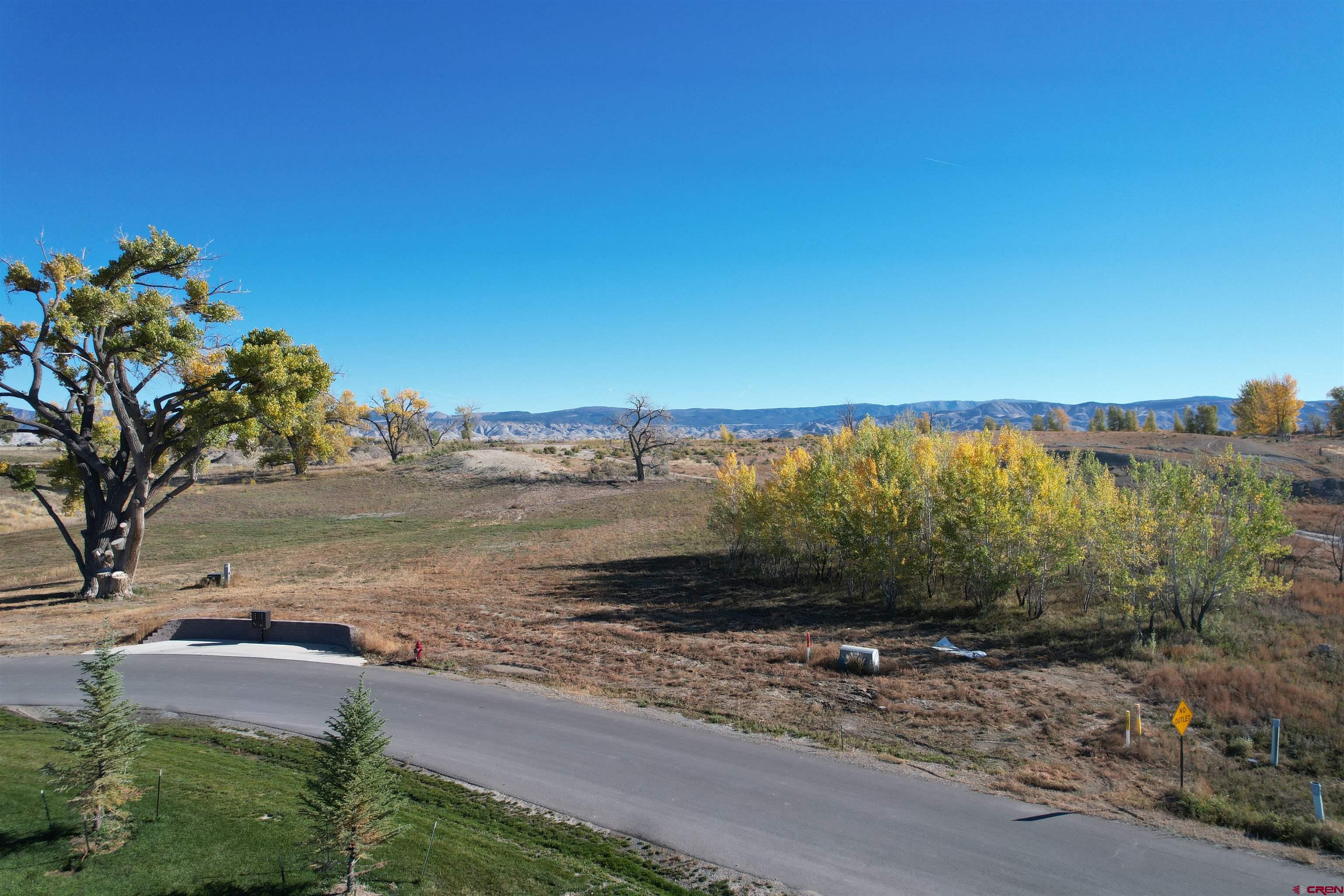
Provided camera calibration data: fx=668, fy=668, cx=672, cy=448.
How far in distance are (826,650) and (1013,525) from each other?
9.66 m

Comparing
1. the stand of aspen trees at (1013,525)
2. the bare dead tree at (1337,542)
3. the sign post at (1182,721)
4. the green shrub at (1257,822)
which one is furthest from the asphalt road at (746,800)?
the bare dead tree at (1337,542)

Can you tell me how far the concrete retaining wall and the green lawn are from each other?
1064 centimetres

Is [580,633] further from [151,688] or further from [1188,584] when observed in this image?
[1188,584]

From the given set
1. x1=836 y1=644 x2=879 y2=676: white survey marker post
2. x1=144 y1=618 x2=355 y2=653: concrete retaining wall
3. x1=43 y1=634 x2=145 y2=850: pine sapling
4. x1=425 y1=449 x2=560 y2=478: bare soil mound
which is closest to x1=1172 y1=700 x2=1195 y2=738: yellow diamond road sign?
x1=836 y1=644 x2=879 y2=676: white survey marker post

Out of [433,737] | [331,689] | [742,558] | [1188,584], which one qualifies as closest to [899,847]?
[433,737]

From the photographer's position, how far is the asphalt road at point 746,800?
1070cm

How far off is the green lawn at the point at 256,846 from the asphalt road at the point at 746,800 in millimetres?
1150

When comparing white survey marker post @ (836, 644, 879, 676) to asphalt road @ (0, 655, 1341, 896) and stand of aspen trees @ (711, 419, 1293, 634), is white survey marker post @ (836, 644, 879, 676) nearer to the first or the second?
asphalt road @ (0, 655, 1341, 896)

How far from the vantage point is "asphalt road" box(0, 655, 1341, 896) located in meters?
10.7

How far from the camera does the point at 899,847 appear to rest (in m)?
11.4

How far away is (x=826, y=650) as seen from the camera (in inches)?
912

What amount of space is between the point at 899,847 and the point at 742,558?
101 feet

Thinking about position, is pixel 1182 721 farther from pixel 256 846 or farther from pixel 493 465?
pixel 493 465

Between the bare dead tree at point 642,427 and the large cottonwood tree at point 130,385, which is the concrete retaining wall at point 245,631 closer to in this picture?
the large cottonwood tree at point 130,385
